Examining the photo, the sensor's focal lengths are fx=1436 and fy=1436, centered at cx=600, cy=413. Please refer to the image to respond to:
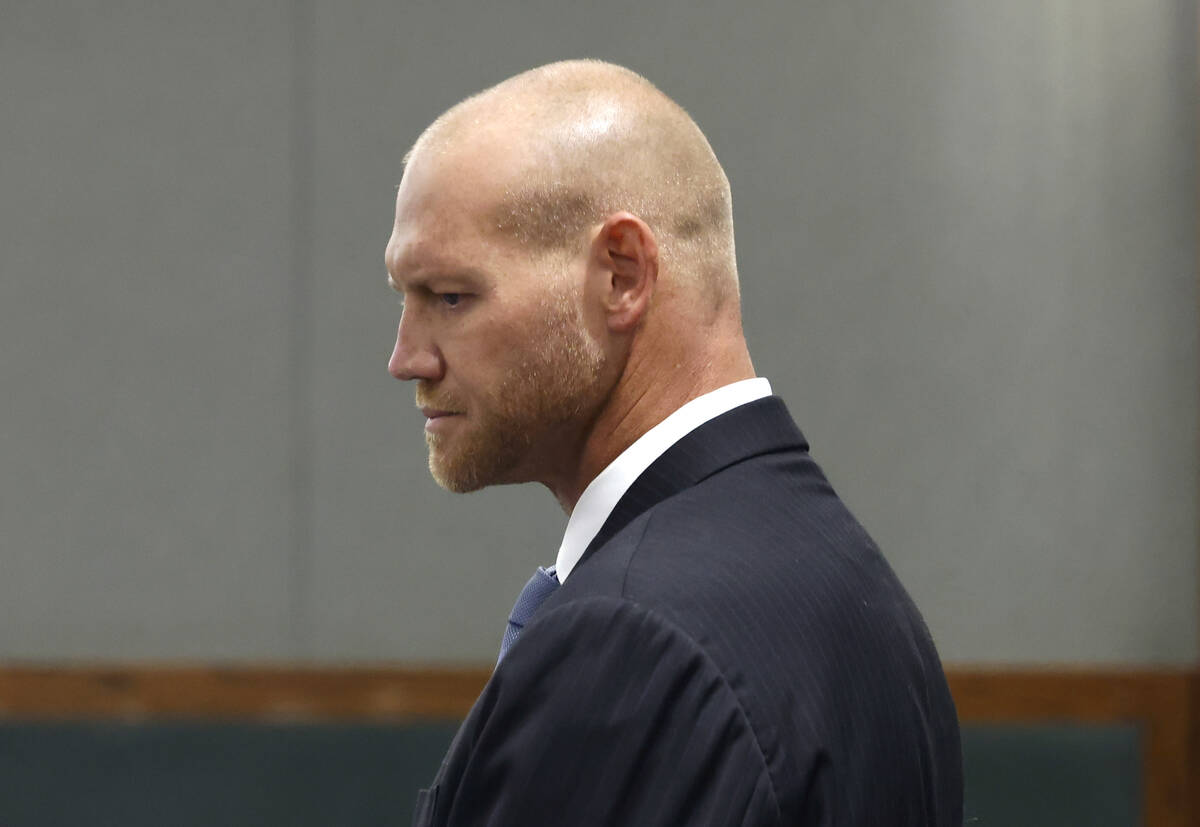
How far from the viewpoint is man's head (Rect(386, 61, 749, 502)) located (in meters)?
0.92

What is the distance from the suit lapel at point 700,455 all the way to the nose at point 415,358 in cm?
16

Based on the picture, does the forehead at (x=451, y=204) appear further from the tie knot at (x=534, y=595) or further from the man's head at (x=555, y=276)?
the tie knot at (x=534, y=595)

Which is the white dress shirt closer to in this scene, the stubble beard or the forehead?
the stubble beard

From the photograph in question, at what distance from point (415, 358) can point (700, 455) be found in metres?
0.21

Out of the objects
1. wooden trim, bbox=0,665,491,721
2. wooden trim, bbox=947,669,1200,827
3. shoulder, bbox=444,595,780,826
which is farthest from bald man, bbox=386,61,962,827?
wooden trim, bbox=947,669,1200,827

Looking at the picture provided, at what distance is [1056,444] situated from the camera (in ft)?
10.9

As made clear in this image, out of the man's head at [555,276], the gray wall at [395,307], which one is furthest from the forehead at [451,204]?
the gray wall at [395,307]

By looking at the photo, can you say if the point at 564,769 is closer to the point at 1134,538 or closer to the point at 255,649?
the point at 255,649

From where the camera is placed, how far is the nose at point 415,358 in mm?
962

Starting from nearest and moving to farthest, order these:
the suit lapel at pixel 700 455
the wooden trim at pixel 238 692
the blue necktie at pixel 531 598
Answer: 1. the suit lapel at pixel 700 455
2. the blue necktie at pixel 531 598
3. the wooden trim at pixel 238 692

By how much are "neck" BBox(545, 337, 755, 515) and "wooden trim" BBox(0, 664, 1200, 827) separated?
2.26m

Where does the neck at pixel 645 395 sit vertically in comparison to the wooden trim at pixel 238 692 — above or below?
above

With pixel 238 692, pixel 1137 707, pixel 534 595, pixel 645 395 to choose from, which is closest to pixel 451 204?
pixel 645 395

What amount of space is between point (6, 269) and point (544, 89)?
8.31 feet
